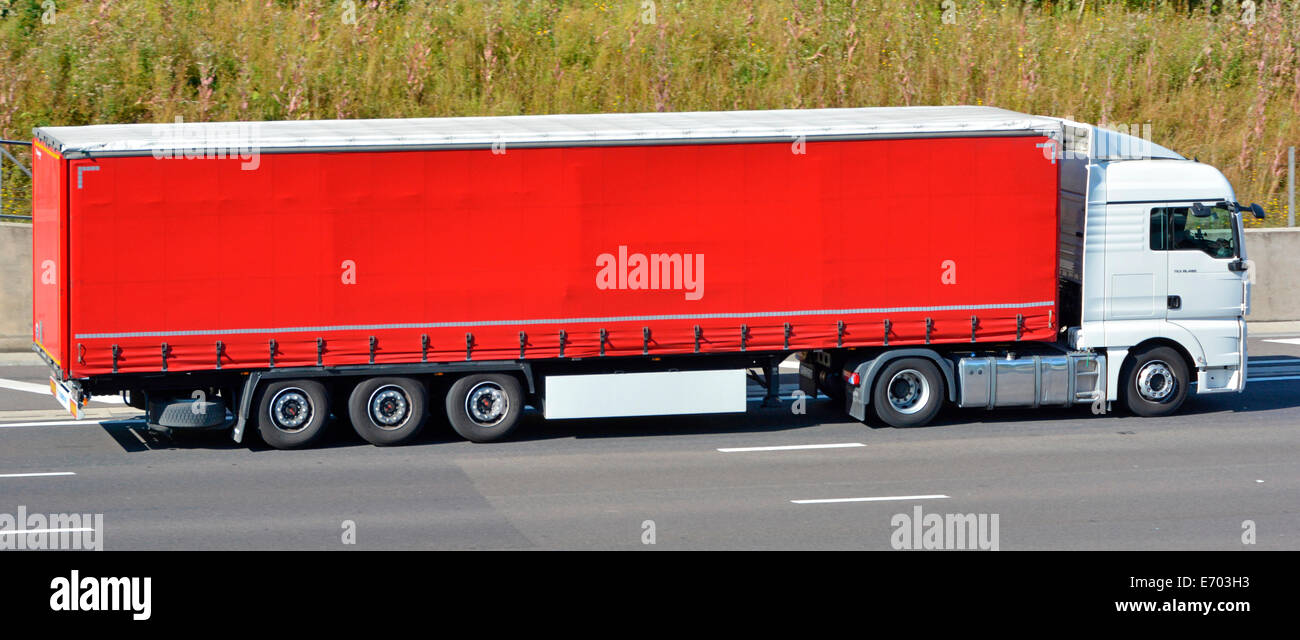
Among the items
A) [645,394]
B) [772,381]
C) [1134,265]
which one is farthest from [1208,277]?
[645,394]

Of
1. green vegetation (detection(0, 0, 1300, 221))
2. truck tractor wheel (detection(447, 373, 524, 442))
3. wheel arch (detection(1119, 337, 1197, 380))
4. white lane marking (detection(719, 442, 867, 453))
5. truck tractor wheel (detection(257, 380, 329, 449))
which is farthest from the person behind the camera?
green vegetation (detection(0, 0, 1300, 221))

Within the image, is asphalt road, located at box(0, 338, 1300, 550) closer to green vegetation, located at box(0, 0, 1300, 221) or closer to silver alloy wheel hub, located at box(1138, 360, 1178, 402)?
silver alloy wheel hub, located at box(1138, 360, 1178, 402)

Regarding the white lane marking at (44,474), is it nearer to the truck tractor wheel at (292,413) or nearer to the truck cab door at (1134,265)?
the truck tractor wheel at (292,413)

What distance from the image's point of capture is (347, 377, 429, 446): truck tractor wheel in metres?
15.1

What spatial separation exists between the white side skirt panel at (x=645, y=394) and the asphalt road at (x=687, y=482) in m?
0.36

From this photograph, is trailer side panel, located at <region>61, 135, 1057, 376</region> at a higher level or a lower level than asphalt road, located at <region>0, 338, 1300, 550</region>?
higher

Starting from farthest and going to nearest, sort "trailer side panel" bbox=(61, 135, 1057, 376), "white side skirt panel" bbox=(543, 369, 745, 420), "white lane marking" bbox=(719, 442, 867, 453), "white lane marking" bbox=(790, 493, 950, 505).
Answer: "white side skirt panel" bbox=(543, 369, 745, 420)
"white lane marking" bbox=(719, 442, 867, 453)
"trailer side panel" bbox=(61, 135, 1057, 376)
"white lane marking" bbox=(790, 493, 950, 505)

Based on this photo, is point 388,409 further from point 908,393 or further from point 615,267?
point 908,393

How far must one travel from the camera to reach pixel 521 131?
1503 centimetres

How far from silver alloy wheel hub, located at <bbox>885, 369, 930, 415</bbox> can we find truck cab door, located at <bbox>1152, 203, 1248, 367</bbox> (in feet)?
9.37

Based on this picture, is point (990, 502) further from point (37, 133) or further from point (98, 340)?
point (37, 133)

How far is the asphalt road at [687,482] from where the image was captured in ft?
38.4

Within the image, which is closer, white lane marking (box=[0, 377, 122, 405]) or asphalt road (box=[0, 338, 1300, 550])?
asphalt road (box=[0, 338, 1300, 550])

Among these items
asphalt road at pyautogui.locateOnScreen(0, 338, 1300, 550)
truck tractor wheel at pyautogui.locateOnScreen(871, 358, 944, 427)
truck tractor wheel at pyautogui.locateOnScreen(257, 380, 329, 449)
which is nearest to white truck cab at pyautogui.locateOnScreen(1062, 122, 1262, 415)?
asphalt road at pyautogui.locateOnScreen(0, 338, 1300, 550)
